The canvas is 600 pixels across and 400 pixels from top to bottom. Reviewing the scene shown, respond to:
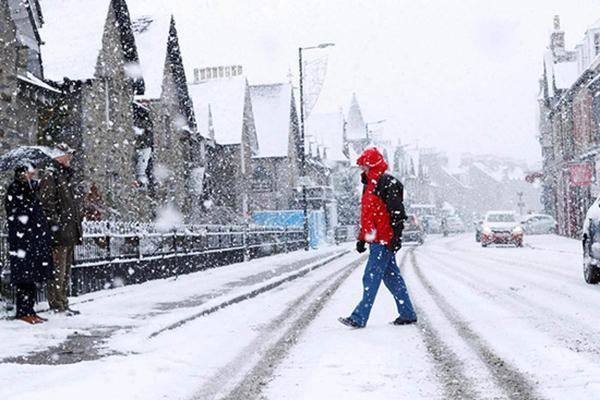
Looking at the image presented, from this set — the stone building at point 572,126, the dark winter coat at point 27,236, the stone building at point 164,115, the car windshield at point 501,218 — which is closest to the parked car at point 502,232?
the car windshield at point 501,218

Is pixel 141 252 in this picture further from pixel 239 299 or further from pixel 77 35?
pixel 77 35

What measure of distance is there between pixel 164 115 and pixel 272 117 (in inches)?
924

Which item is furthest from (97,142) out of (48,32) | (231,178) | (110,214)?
(231,178)

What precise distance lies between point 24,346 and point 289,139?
45424mm

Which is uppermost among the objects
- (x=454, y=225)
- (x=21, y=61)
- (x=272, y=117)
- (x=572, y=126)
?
(x=272, y=117)

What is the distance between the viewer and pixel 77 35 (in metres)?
23.6

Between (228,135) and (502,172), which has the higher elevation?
(502,172)

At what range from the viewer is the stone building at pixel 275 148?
167 ft

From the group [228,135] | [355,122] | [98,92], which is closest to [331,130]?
[355,122]

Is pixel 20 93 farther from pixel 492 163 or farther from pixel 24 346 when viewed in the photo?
pixel 492 163

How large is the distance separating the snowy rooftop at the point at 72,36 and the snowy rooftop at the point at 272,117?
26716 millimetres

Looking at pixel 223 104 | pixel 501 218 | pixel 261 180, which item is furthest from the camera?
pixel 261 180

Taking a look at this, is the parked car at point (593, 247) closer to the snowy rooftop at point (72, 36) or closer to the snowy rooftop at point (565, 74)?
the snowy rooftop at point (72, 36)

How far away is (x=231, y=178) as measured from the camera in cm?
4281
